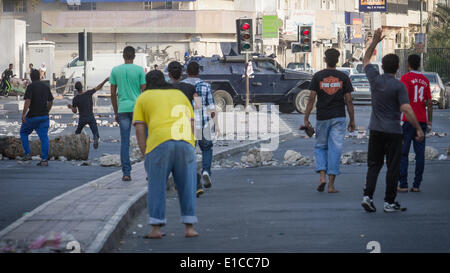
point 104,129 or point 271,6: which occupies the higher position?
point 271,6

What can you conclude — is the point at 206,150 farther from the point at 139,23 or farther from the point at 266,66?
the point at 139,23

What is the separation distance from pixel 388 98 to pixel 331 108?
77.6 inches

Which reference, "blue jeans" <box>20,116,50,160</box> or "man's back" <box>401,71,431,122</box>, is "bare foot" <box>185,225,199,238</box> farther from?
"blue jeans" <box>20,116,50,160</box>

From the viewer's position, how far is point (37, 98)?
17438mm

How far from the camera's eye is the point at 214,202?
12.6 meters

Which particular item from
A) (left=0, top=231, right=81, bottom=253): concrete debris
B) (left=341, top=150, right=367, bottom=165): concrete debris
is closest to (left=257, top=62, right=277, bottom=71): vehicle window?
(left=341, top=150, right=367, bottom=165): concrete debris

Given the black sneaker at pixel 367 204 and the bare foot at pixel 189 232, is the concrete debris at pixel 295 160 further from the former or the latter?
the bare foot at pixel 189 232

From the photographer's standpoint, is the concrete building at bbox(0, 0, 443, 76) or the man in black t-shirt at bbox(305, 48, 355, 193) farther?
the concrete building at bbox(0, 0, 443, 76)

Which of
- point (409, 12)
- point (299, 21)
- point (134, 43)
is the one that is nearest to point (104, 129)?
point (134, 43)

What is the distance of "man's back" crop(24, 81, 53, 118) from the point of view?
57.2 feet

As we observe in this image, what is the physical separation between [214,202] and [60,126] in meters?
18.3

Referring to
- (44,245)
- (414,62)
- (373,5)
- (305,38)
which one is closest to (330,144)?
(414,62)

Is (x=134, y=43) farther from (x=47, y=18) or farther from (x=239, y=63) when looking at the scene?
(x=239, y=63)

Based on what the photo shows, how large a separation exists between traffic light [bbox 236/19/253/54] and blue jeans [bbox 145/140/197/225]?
22727mm
